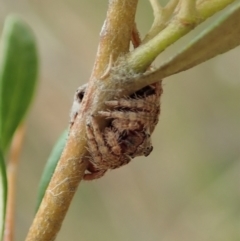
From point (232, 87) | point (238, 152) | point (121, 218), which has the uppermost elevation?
point (232, 87)

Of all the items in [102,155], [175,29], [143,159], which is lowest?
[143,159]

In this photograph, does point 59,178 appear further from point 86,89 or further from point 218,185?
point 218,185

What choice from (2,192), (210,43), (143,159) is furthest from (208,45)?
(143,159)

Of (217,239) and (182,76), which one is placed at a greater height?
(182,76)

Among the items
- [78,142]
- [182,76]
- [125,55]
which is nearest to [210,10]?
[125,55]

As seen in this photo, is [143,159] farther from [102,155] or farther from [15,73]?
[102,155]

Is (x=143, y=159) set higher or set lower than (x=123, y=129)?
lower
